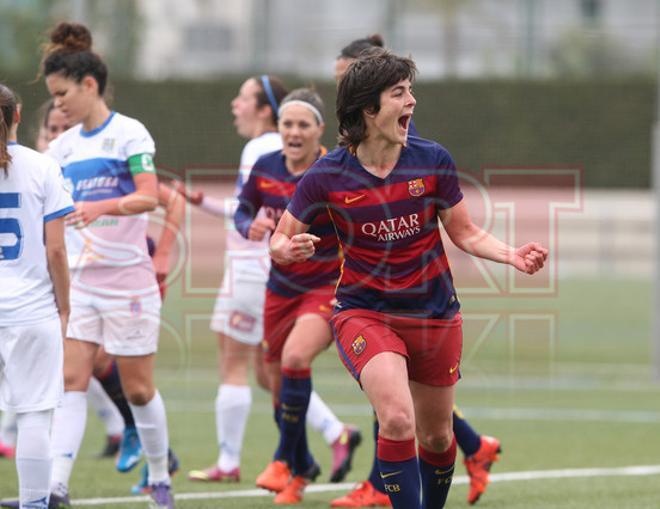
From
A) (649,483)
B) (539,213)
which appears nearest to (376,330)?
(649,483)

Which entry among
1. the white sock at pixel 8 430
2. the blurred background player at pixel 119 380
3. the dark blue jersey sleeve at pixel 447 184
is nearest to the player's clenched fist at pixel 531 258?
the dark blue jersey sleeve at pixel 447 184

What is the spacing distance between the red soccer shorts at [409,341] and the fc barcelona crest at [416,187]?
513 mm

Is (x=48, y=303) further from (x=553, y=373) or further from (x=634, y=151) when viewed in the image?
(x=634, y=151)

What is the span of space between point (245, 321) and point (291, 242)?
9.92 feet

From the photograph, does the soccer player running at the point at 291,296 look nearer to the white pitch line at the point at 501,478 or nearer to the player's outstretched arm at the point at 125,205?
the white pitch line at the point at 501,478

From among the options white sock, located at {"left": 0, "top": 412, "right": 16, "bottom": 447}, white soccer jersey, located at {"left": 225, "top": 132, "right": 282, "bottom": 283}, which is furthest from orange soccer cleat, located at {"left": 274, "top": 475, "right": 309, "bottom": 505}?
white sock, located at {"left": 0, "top": 412, "right": 16, "bottom": 447}

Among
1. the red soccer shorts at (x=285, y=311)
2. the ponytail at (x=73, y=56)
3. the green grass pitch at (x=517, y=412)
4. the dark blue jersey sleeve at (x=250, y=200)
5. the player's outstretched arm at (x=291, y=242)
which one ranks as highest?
the ponytail at (x=73, y=56)

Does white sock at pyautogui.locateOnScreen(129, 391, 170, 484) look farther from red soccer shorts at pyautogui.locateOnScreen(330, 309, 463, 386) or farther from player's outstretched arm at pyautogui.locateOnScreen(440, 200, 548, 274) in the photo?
player's outstretched arm at pyautogui.locateOnScreen(440, 200, 548, 274)

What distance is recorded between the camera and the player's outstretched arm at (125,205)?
621 cm

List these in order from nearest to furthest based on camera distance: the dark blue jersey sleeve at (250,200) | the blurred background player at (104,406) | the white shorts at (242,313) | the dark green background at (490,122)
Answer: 1. the dark blue jersey sleeve at (250,200)
2. the white shorts at (242,313)
3. the blurred background player at (104,406)
4. the dark green background at (490,122)

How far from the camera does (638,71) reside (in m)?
19.9

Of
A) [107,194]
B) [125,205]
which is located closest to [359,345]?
[125,205]

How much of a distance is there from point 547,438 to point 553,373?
4828 mm

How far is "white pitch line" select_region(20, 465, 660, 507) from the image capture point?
271 inches
